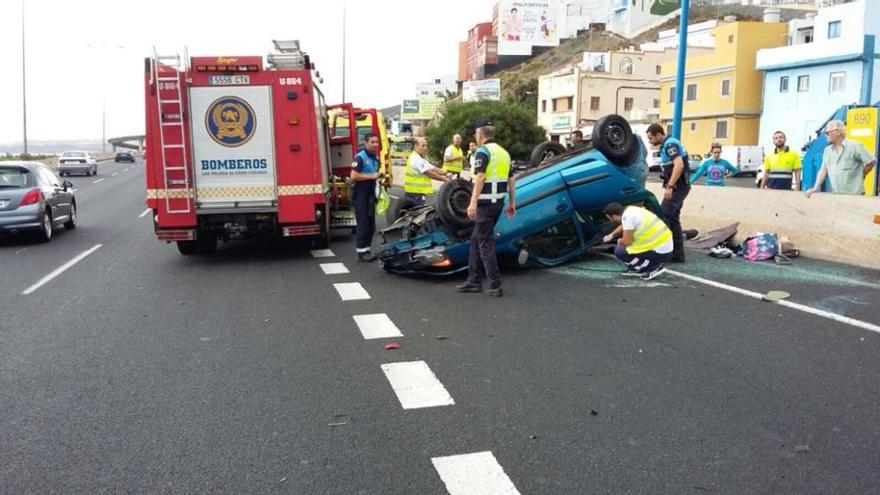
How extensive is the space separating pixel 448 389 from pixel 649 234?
4.51 meters

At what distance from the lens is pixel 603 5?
12469 centimetres

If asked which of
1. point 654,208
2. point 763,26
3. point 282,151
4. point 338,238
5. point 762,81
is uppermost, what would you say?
point 763,26

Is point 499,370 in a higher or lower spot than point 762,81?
lower

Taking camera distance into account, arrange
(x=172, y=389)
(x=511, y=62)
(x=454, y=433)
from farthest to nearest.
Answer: (x=511, y=62)
(x=172, y=389)
(x=454, y=433)

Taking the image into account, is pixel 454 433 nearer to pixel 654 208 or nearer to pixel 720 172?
pixel 654 208

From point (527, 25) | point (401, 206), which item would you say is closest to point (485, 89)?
point (527, 25)

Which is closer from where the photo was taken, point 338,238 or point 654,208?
point 654,208

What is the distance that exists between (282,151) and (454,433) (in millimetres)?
7138

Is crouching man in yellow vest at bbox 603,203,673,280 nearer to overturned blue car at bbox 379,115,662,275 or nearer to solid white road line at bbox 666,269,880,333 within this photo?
solid white road line at bbox 666,269,880,333

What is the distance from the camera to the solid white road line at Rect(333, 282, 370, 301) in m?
7.88

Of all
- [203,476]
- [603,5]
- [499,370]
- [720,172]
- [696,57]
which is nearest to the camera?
[203,476]

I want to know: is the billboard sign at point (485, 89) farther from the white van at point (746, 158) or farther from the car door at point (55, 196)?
the car door at point (55, 196)

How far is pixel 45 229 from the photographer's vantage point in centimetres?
1317

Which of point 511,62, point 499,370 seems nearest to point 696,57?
point 499,370
